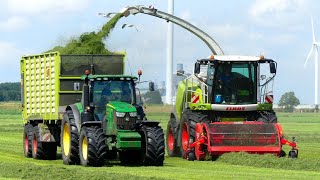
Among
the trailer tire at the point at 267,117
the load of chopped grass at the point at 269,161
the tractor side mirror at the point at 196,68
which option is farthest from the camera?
the trailer tire at the point at 267,117

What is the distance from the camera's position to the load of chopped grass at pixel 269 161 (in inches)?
894

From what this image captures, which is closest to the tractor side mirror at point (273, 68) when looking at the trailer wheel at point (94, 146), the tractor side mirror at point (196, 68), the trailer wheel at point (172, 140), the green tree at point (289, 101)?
the tractor side mirror at point (196, 68)

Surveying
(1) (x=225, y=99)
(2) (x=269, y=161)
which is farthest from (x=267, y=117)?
(2) (x=269, y=161)

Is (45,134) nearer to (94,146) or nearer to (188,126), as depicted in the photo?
(188,126)

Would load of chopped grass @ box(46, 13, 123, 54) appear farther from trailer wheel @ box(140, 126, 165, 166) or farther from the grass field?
trailer wheel @ box(140, 126, 165, 166)

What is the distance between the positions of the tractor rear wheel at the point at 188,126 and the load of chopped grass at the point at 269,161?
200 centimetres

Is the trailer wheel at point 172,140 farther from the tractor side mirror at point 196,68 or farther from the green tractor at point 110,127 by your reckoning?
the green tractor at point 110,127

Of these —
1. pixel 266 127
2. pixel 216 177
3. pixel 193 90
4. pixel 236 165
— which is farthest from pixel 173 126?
pixel 216 177

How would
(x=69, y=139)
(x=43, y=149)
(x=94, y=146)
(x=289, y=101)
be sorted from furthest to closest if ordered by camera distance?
(x=289, y=101), (x=43, y=149), (x=69, y=139), (x=94, y=146)

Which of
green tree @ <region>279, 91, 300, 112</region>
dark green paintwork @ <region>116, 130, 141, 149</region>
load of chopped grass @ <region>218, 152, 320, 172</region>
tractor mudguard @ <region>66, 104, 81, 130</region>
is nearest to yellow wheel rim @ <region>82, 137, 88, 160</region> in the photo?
tractor mudguard @ <region>66, 104, 81, 130</region>

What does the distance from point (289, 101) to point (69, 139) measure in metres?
155

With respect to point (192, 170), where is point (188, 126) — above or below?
above

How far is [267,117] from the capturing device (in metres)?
28.6

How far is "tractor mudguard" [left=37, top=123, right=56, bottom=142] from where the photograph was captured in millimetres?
28094
